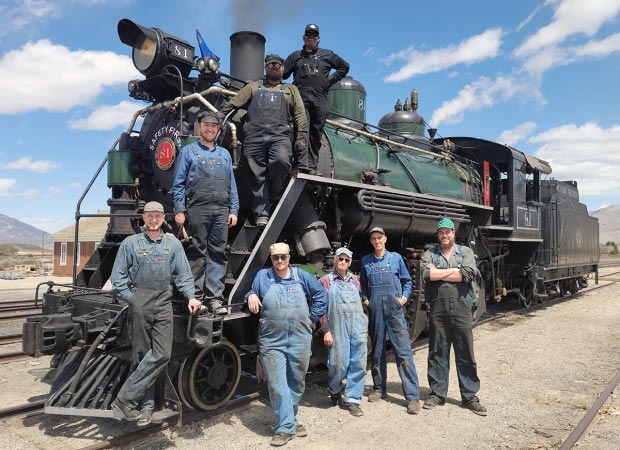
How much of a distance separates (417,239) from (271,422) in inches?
158

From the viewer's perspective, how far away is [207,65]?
5316 millimetres

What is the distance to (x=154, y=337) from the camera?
3.85m

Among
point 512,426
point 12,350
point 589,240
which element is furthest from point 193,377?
point 589,240

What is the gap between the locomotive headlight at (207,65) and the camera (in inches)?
209

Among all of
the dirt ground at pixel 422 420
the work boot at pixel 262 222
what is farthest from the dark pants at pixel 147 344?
the work boot at pixel 262 222

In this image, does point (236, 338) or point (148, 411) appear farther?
point (236, 338)

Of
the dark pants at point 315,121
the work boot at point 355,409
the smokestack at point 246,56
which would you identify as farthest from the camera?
the smokestack at point 246,56

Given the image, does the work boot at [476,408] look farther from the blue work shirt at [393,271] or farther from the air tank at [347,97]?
the air tank at [347,97]

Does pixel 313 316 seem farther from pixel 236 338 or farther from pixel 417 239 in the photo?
pixel 417 239

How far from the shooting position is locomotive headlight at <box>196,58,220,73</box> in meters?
5.30

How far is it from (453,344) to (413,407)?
0.74 m

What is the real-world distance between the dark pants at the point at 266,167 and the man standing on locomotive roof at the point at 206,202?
1.66 ft

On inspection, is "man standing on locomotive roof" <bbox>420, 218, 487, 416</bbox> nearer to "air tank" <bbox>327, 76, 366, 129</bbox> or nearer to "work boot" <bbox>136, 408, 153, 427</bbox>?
"work boot" <bbox>136, 408, 153, 427</bbox>

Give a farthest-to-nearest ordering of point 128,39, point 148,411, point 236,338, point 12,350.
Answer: point 12,350 → point 128,39 → point 236,338 → point 148,411
